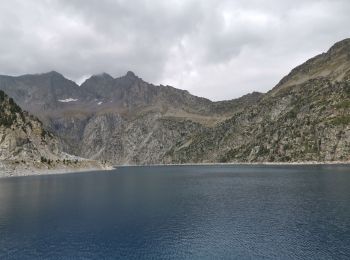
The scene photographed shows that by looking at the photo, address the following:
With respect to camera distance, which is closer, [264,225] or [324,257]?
[324,257]

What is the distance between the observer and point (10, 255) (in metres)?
55.9

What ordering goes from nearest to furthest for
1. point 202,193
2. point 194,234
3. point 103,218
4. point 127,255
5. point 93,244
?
point 127,255 < point 93,244 < point 194,234 < point 103,218 < point 202,193

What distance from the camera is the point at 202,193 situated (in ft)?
420

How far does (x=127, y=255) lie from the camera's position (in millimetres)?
55375

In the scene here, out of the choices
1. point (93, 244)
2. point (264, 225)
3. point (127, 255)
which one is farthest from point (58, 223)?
point (264, 225)

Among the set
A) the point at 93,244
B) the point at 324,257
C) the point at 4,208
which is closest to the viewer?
the point at 324,257

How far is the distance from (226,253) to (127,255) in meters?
14.3

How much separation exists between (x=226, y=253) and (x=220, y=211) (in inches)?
1333

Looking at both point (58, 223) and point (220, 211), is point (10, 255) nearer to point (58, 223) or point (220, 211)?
point (58, 223)

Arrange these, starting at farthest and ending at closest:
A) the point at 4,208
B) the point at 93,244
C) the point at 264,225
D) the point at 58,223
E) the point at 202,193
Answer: the point at 202,193
the point at 4,208
the point at 58,223
the point at 264,225
the point at 93,244

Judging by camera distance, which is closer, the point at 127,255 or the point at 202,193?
the point at 127,255

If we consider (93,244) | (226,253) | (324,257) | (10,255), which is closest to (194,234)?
(226,253)

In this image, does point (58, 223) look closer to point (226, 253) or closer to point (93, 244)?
point (93, 244)

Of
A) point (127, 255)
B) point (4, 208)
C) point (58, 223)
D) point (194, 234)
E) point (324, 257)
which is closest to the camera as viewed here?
point (324, 257)
